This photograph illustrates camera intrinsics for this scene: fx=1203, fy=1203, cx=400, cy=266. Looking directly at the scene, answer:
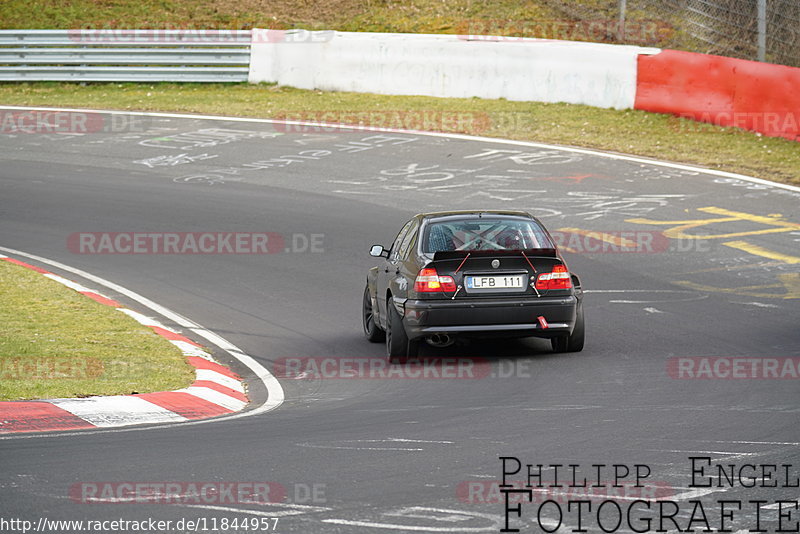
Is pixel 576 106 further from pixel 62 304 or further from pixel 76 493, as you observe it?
pixel 76 493

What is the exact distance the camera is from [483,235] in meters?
11.6

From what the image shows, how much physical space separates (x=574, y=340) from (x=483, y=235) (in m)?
1.33

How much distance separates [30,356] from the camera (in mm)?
10727

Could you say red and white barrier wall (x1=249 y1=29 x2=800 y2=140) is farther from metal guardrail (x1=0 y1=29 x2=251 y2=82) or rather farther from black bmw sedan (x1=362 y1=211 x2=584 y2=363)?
black bmw sedan (x1=362 y1=211 x2=584 y2=363)

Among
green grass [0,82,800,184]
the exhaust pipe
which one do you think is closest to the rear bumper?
the exhaust pipe

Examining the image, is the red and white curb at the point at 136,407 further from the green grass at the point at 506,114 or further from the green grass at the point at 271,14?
the green grass at the point at 271,14

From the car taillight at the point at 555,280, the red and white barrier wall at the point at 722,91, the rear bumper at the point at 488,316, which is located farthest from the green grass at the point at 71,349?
the red and white barrier wall at the point at 722,91

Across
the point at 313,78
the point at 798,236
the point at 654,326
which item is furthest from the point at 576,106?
the point at 654,326

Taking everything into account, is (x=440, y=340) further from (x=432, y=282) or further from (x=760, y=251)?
(x=760, y=251)

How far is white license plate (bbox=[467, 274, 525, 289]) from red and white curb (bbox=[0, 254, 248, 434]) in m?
2.26

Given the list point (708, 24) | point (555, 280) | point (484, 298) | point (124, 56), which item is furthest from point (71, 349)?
point (124, 56)

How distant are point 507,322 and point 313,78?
64.6 feet

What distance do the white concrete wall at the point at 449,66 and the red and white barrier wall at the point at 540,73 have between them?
0.9 inches

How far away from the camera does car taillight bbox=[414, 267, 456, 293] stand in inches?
427
